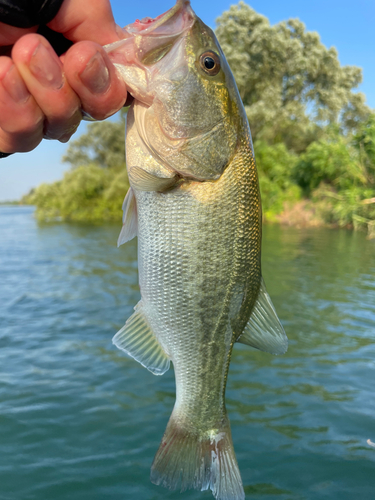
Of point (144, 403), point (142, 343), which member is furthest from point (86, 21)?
point (144, 403)

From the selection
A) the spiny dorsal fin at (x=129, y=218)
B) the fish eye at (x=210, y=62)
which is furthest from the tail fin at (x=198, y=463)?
the fish eye at (x=210, y=62)

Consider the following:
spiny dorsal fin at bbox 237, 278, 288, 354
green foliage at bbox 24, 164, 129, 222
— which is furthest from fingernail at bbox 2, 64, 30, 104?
green foliage at bbox 24, 164, 129, 222

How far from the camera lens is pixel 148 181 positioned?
228 centimetres

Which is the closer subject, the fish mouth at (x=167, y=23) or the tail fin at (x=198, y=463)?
the fish mouth at (x=167, y=23)

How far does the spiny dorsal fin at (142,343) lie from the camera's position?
259 cm

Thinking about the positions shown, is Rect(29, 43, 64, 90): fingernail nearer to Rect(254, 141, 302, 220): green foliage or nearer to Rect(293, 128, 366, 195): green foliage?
Rect(293, 128, 366, 195): green foliage

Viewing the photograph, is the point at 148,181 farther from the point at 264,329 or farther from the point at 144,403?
the point at 144,403

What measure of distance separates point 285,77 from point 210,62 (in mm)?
43151

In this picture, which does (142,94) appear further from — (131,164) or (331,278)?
(331,278)

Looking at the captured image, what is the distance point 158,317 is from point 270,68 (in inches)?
1647

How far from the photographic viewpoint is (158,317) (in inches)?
97.2

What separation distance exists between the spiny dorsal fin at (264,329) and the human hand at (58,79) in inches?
53.4

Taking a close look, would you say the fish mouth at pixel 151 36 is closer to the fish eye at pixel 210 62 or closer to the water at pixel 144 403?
the fish eye at pixel 210 62

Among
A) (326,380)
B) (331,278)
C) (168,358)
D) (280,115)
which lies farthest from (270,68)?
(168,358)
